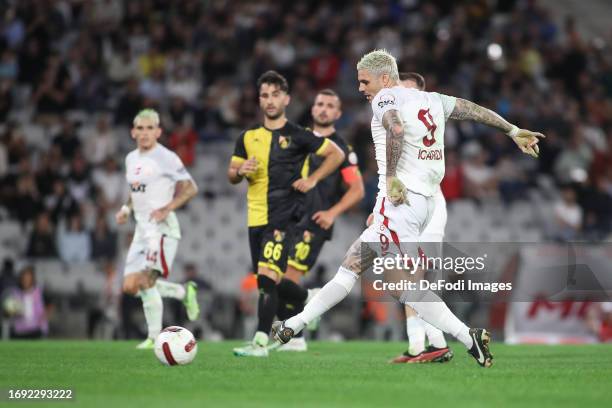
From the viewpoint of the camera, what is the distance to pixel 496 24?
1038 inches

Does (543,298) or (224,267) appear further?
(224,267)

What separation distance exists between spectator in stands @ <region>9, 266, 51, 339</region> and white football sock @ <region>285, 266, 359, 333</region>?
29.5ft

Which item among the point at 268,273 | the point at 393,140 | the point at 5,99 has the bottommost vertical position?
the point at 268,273

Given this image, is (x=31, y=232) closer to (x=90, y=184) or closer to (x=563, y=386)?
(x=90, y=184)

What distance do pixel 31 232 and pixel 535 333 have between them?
8564mm

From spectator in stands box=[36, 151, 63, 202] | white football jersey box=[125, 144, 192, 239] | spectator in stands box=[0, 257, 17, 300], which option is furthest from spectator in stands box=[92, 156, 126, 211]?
white football jersey box=[125, 144, 192, 239]

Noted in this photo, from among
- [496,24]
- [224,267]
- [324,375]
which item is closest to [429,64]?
[496,24]

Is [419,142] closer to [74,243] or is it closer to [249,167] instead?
[249,167]

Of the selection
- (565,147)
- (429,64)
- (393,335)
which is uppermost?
(429,64)

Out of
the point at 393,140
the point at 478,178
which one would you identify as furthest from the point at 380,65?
the point at 478,178

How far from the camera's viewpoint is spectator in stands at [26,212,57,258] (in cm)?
1922

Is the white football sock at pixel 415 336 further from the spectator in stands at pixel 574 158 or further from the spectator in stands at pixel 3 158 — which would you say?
the spectator in stands at pixel 574 158

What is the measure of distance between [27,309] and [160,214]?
5.45 meters

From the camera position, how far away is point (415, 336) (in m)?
10.6
